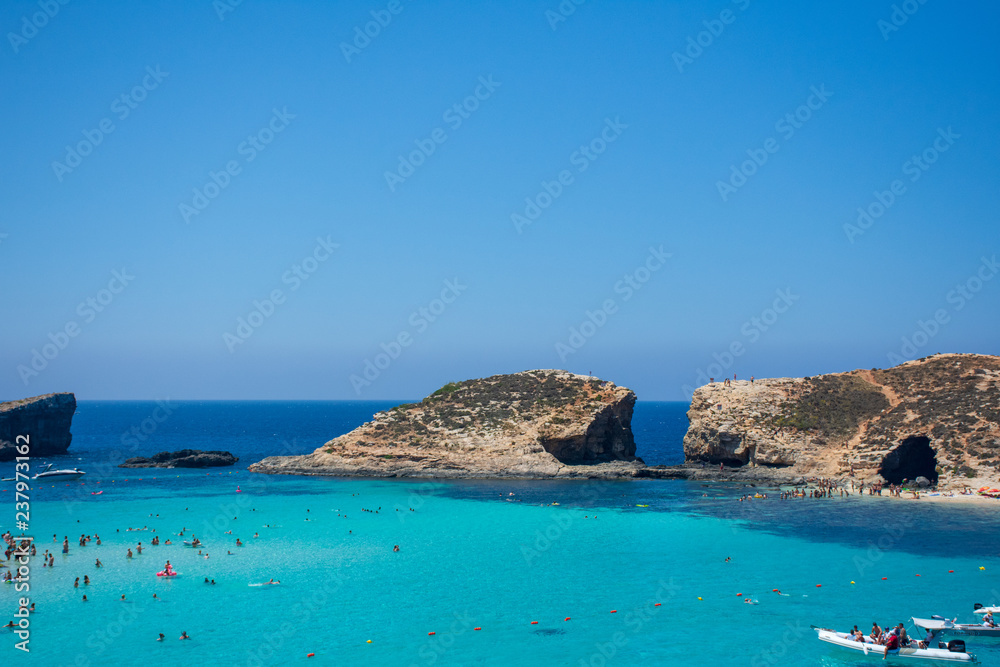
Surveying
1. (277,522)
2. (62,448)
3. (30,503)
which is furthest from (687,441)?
(62,448)

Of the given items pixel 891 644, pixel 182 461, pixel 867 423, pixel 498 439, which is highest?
pixel 867 423

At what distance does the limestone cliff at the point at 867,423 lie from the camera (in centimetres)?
7169

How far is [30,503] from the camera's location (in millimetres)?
68312

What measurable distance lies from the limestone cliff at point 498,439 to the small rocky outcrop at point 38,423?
123 feet

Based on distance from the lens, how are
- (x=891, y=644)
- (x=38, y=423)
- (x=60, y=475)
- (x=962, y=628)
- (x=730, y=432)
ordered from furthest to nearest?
1. (x=38, y=423)
2. (x=60, y=475)
3. (x=730, y=432)
4. (x=962, y=628)
5. (x=891, y=644)

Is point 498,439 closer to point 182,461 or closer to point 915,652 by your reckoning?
point 182,461

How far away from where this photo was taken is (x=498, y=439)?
298ft

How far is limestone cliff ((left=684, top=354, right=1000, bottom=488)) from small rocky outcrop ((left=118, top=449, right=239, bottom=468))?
205ft

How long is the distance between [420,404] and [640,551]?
188 feet

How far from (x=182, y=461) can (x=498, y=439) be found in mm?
43465

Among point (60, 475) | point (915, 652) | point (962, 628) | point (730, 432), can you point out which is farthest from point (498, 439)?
point (915, 652)

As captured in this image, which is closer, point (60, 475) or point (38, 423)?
point (60, 475)

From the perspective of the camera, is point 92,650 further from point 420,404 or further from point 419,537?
point 420,404

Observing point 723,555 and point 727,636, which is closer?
point 727,636
